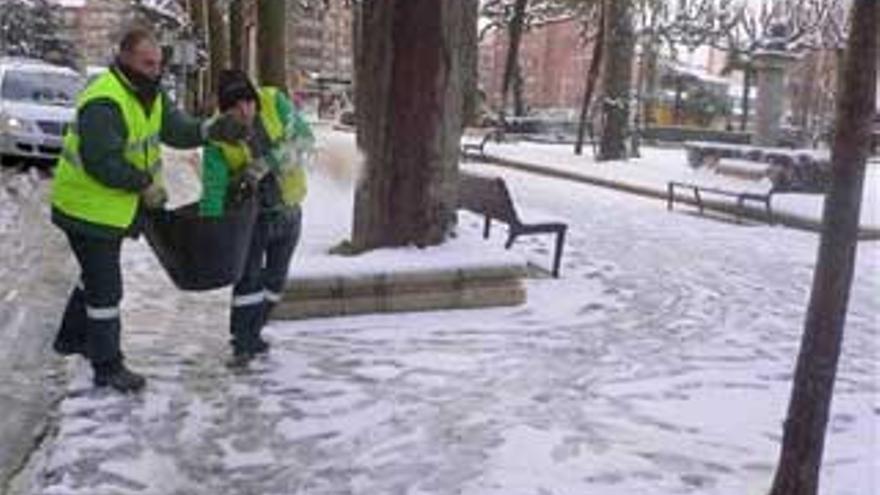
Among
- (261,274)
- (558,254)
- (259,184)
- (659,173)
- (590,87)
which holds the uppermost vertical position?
(259,184)

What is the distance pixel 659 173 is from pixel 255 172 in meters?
19.7

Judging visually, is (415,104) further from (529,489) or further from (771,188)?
(771,188)

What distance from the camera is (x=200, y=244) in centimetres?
789

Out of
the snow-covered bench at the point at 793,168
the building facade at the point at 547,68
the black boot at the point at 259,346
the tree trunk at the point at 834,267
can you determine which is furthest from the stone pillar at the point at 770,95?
the building facade at the point at 547,68

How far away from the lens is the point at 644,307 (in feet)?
35.2

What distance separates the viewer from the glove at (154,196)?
24.5ft

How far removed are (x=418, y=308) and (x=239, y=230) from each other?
84.2 inches

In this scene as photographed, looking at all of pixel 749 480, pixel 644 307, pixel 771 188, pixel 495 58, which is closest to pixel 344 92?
pixel 495 58

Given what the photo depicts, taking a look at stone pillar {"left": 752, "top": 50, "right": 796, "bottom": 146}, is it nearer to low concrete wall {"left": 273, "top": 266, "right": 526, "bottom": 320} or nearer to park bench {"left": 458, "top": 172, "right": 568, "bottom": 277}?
park bench {"left": 458, "top": 172, "right": 568, "bottom": 277}

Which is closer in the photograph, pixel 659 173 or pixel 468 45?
pixel 468 45

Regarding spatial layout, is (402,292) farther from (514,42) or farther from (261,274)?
(514,42)

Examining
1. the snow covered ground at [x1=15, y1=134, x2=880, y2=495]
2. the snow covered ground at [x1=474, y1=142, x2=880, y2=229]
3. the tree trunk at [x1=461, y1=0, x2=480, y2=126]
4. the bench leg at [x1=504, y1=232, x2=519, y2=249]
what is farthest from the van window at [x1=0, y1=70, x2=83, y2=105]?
the bench leg at [x1=504, y1=232, x2=519, y2=249]

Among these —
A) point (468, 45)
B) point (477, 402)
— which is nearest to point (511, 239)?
point (468, 45)

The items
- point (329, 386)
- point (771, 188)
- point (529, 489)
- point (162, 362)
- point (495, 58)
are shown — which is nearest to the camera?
point (529, 489)
